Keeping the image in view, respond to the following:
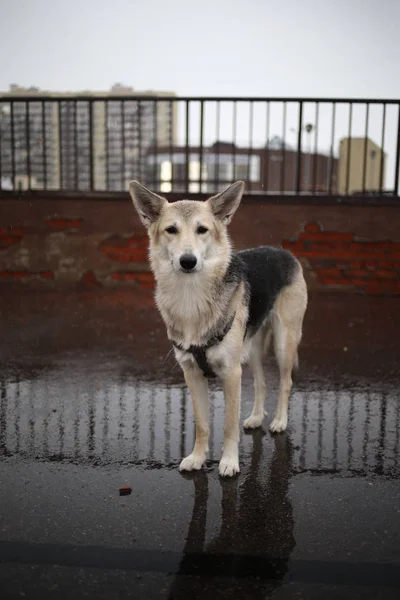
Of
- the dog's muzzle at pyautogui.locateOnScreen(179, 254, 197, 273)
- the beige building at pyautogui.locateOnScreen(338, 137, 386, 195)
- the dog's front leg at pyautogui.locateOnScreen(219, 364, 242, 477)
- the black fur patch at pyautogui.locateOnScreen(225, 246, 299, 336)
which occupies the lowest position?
the dog's front leg at pyautogui.locateOnScreen(219, 364, 242, 477)

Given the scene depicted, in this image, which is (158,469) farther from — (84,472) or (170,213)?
(170,213)

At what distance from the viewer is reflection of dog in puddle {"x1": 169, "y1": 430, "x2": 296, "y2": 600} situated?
242cm

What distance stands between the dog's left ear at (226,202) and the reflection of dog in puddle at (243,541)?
158 centimetres

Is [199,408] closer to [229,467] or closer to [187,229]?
[229,467]

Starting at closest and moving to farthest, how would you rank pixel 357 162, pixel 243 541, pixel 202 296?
pixel 243 541
pixel 202 296
pixel 357 162

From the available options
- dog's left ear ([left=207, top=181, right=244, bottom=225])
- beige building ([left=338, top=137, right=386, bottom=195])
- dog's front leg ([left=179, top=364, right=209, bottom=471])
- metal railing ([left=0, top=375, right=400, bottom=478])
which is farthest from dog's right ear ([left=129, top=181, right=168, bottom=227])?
beige building ([left=338, top=137, right=386, bottom=195])

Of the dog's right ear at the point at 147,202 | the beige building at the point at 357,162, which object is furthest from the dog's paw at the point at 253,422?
the beige building at the point at 357,162

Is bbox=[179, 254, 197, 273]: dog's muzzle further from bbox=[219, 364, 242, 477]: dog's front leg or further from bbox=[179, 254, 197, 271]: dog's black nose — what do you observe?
bbox=[219, 364, 242, 477]: dog's front leg

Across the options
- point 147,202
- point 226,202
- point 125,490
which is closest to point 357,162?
point 226,202

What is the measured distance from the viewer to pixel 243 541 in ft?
9.08

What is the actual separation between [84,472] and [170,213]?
163cm

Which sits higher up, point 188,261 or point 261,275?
point 188,261

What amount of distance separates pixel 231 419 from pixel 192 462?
1.14ft

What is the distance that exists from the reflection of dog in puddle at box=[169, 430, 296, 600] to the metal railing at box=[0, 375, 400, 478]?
0.32 m
